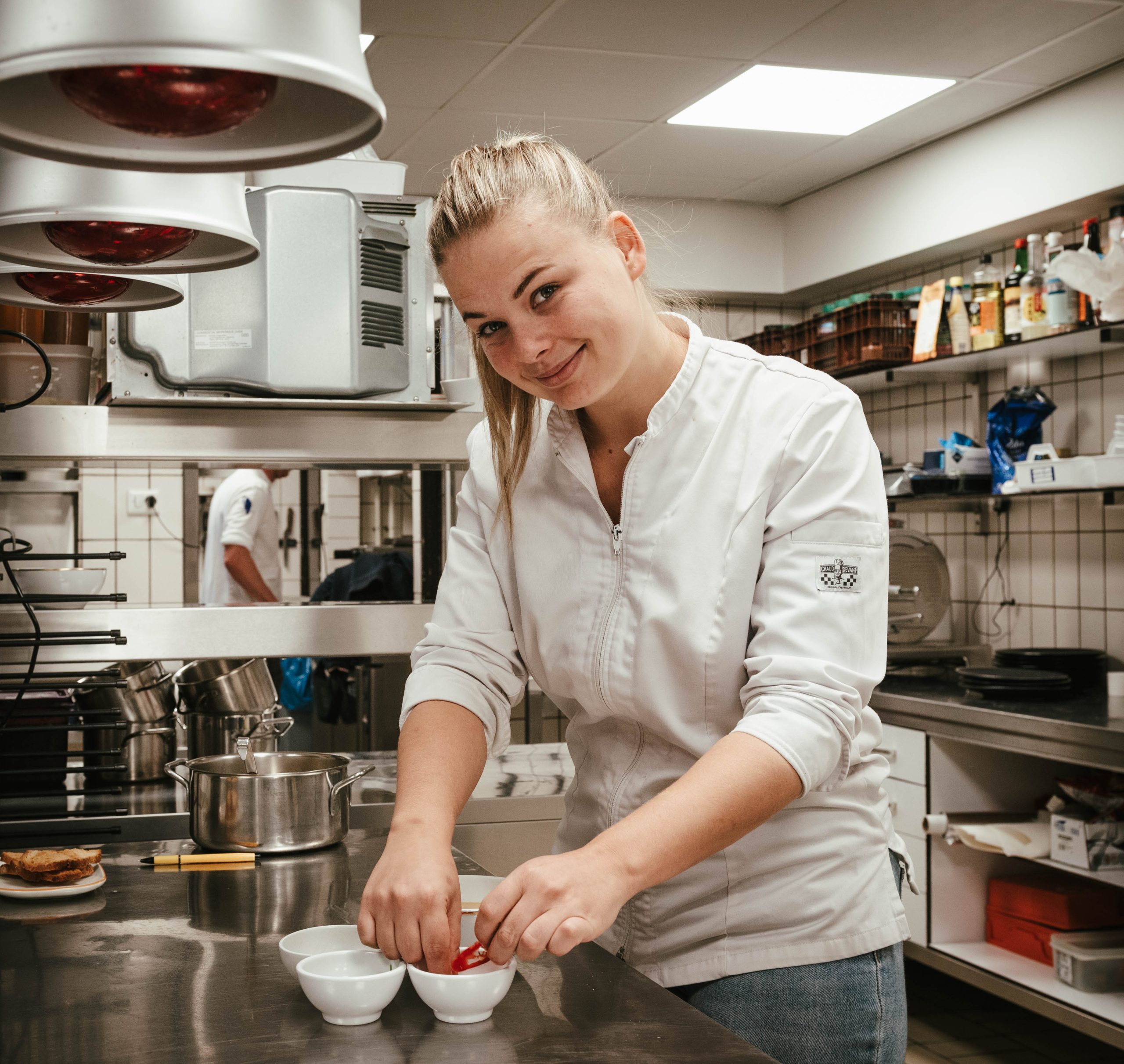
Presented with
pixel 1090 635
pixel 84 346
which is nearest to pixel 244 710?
pixel 84 346

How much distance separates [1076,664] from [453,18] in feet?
7.91

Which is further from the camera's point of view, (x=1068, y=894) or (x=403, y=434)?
(x=1068, y=894)

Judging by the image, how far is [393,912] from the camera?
1.05m

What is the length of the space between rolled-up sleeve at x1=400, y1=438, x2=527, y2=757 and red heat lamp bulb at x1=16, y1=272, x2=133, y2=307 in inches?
17.4

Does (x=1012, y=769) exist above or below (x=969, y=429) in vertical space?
below

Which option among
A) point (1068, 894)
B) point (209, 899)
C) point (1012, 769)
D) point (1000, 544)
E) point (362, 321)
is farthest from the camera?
point (1000, 544)

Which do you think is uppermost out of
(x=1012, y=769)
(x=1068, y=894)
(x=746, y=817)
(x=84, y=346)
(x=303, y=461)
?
(x=84, y=346)

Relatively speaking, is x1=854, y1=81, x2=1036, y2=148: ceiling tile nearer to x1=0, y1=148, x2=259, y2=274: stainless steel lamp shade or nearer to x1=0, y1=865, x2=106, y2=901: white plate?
x1=0, y1=148, x2=259, y2=274: stainless steel lamp shade

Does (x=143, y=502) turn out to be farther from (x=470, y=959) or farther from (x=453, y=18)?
(x=470, y=959)

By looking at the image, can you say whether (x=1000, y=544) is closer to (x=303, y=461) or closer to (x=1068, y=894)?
(x=1068, y=894)

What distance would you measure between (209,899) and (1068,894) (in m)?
2.44

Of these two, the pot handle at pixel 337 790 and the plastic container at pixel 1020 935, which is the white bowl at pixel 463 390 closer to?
the pot handle at pixel 337 790

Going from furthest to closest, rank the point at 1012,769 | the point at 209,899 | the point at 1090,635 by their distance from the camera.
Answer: the point at 1090,635
the point at 1012,769
the point at 209,899

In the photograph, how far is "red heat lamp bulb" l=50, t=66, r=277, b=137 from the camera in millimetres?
733
